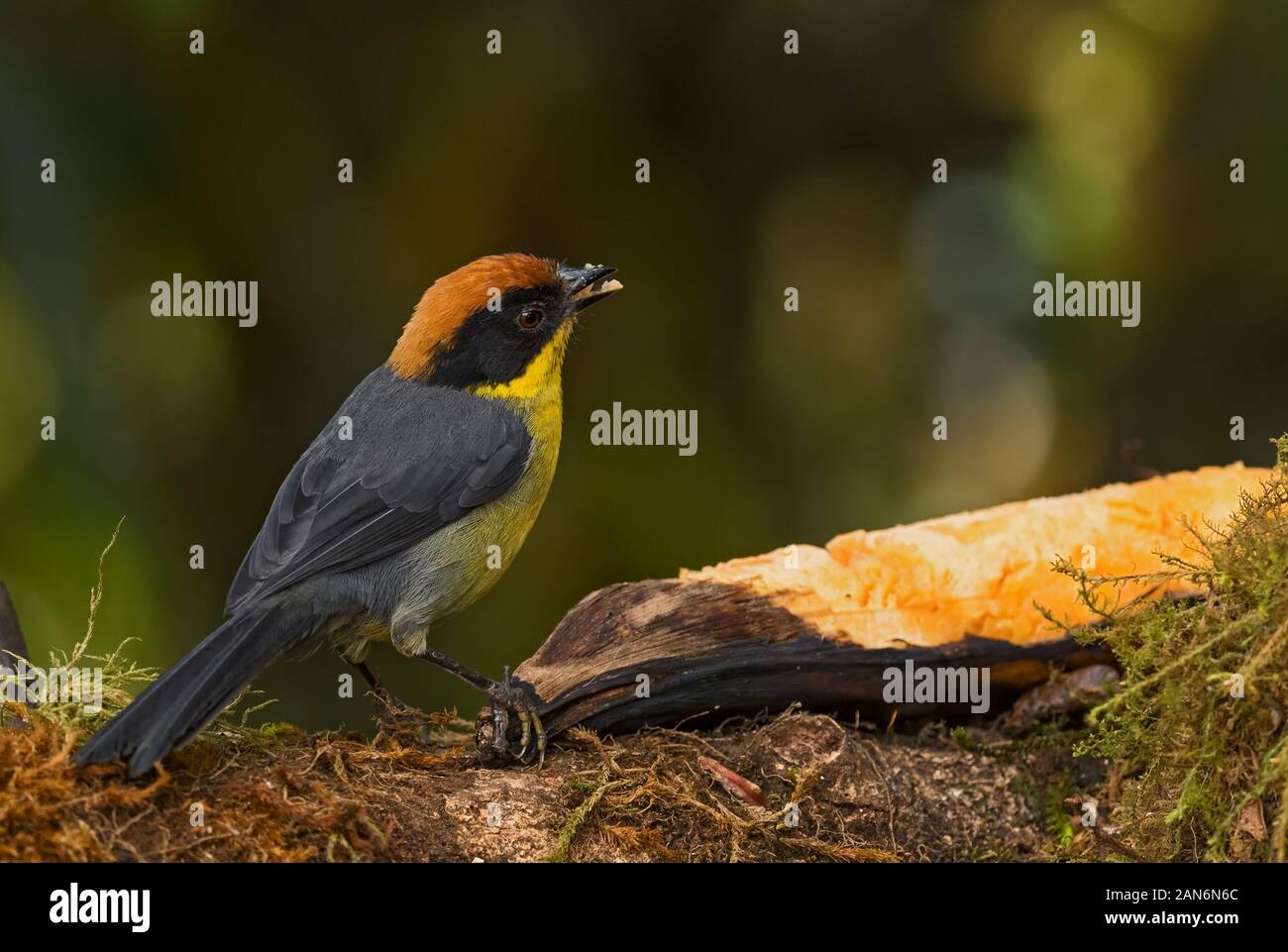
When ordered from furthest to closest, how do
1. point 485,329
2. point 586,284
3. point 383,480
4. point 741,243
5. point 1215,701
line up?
point 741,243 → point 586,284 → point 485,329 → point 383,480 → point 1215,701

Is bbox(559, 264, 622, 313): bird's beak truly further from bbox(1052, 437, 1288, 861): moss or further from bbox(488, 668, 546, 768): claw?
bbox(1052, 437, 1288, 861): moss

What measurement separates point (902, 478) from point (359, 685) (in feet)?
9.98

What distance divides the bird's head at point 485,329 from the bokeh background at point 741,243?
5.94ft

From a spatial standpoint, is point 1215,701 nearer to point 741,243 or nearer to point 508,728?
point 508,728

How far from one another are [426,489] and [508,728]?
98cm

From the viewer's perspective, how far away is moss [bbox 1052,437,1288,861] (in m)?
3.12

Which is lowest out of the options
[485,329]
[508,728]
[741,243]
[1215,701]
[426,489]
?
[508,728]

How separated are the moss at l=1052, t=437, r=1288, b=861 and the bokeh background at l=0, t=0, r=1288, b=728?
3.13 m

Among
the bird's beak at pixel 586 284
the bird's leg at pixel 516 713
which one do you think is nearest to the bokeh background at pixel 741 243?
the bird's beak at pixel 586 284

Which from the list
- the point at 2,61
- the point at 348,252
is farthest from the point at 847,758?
the point at 2,61

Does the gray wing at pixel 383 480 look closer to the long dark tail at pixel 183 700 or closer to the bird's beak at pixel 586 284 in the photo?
the long dark tail at pixel 183 700

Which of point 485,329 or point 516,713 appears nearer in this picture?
point 516,713

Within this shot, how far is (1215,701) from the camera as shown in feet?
10.6

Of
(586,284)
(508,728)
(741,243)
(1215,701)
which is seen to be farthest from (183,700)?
(741,243)
